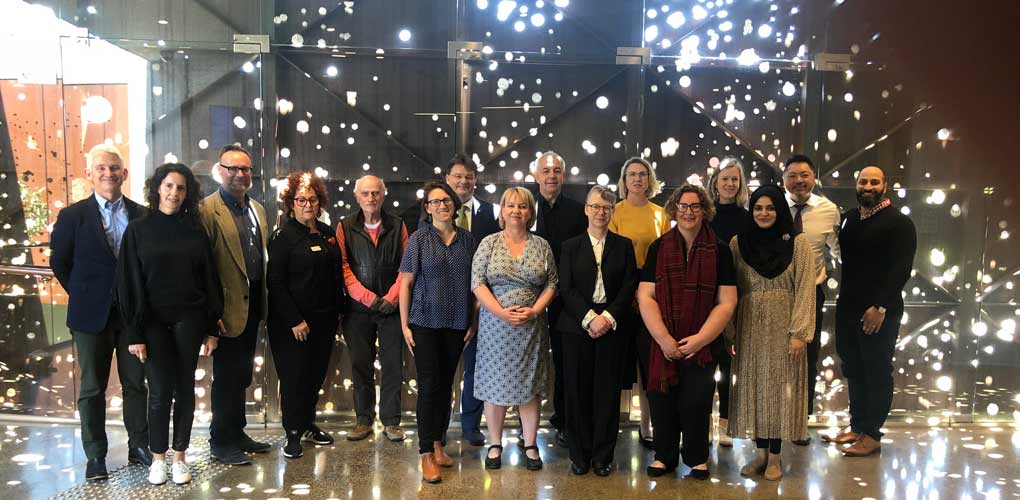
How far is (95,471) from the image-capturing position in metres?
3.03

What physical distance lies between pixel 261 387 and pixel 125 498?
1.21 m

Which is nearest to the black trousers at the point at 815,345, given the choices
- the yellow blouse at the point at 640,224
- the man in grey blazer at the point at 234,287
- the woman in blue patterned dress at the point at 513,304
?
the yellow blouse at the point at 640,224

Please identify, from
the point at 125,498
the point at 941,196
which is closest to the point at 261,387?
the point at 125,498

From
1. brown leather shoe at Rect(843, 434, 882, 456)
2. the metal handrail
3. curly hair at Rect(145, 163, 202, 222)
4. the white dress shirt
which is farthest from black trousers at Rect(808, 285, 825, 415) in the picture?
the metal handrail

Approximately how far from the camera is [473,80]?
4.04 m

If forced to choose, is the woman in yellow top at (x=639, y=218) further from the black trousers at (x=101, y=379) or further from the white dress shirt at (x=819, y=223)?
the black trousers at (x=101, y=379)

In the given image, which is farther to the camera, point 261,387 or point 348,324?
point 261,387

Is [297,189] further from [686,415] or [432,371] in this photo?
[686,415]

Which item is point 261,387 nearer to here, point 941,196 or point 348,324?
point 348,324

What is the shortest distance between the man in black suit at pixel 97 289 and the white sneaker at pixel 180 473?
32cm

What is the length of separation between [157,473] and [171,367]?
53cm

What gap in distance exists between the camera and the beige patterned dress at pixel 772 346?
298cm

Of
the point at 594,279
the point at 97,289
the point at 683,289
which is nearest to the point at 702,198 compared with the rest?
the point at 683,289

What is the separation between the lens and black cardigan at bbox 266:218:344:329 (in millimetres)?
3215
